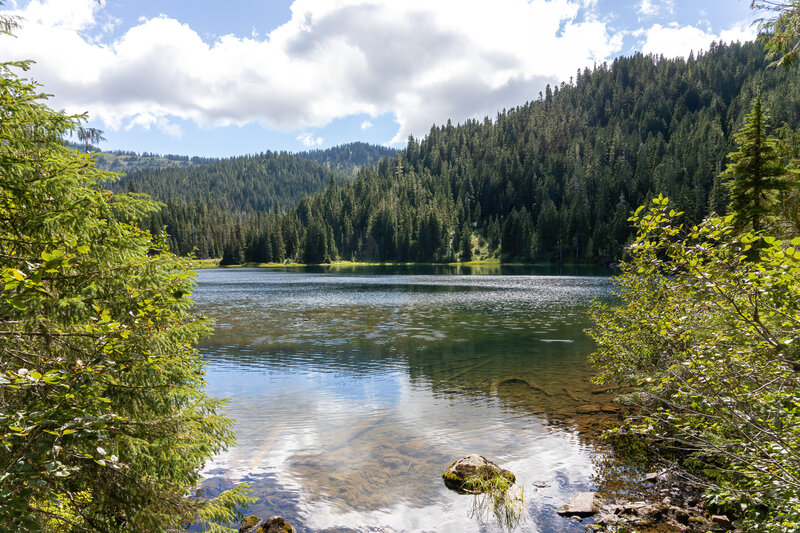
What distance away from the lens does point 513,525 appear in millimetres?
10969

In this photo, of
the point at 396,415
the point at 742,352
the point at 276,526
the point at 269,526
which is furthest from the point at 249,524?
the point at 742,352

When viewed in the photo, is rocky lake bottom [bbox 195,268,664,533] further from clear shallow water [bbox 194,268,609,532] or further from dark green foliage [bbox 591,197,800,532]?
dark green foliage [bbox 591,197,800,532]

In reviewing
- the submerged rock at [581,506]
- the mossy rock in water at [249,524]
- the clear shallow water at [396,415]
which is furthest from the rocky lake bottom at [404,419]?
the mossy rock in water at [249,524]

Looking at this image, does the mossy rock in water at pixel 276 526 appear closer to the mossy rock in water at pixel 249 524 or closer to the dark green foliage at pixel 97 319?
the mossy rock in water at pixel 249 524

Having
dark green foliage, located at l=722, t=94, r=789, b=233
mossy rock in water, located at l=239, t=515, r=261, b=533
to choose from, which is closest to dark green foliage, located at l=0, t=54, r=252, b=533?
mossy rock in water, located at l=239, t=515, r=261, b=533

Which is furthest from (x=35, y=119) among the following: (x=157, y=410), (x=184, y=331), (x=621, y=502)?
(x=621, y=502)

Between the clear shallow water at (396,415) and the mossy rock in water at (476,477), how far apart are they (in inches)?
17.1

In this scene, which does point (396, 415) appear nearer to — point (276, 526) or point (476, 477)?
point (476, 477)

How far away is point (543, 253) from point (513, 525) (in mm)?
162762

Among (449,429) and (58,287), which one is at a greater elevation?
(58,287)

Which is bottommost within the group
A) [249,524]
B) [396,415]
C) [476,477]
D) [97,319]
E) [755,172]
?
[396,415]

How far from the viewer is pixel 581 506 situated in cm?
1138

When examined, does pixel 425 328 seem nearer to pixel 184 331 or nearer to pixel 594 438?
pixel 594 438

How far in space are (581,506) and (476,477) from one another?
284 cm
